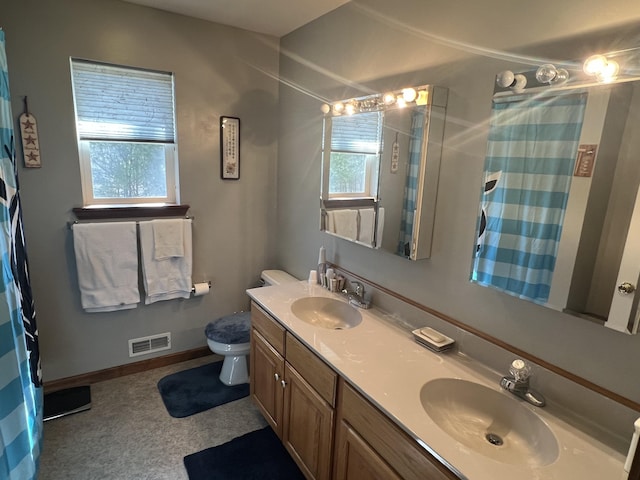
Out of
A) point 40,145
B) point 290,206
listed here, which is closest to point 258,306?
point 290,206

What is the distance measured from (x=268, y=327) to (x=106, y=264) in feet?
4.09

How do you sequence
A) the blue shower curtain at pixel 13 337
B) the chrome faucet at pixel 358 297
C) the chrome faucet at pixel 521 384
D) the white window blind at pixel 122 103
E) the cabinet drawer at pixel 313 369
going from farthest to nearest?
the white window blind at pixel 122 103, the chrome faucet at pixel 358 297, the cabinet drawer at pixel 313 369, the blue shower curtain at pixel 13 337, the chrome faucet at pixel 521 384

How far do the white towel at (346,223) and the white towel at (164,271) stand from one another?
1112mm

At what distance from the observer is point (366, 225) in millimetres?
2045

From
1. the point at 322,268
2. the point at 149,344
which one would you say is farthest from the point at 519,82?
the point at 149,344

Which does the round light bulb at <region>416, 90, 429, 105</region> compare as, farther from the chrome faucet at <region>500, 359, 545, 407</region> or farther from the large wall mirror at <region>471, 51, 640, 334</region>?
the chrome faucet at <region>500, 359, 545, 407</region>

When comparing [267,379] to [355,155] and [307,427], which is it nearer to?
[307,427]

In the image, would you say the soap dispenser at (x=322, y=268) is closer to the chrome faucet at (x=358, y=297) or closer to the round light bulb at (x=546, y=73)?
the chrome faucet at (x=358, y=297)

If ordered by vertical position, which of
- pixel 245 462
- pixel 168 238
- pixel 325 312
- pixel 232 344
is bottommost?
pixel 245 462

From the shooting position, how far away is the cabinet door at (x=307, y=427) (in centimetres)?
160

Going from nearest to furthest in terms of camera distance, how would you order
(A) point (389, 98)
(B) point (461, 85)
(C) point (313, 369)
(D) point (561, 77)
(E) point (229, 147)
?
(D) point (561, 77) → (B) point (461, 85) → (C) point (313, 369) → (A) point (389, 98) → (E) point (229, 147)

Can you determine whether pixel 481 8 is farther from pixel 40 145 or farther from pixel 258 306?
pixel 40 145

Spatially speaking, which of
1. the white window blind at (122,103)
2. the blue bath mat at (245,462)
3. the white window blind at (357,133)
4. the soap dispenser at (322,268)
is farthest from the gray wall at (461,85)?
the blue bath mat at (245,462)

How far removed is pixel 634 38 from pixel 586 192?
0.44m
